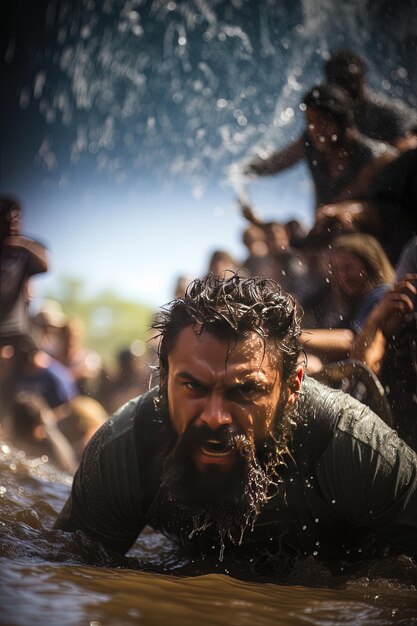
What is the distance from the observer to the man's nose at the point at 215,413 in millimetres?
2178

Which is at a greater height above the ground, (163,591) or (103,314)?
(103,314)

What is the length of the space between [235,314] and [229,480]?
1.65 feet

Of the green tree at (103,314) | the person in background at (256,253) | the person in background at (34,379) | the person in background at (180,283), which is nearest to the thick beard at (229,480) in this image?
the person in background at (256,253)

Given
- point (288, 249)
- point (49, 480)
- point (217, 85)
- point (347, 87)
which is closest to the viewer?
point (49, 480)

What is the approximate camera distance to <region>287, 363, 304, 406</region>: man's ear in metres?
2.43

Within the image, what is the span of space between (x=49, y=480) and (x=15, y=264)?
1247 millimetres

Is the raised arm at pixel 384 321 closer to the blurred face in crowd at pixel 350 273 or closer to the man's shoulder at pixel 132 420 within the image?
Result: the blurred face in crowd at pixel 350 273

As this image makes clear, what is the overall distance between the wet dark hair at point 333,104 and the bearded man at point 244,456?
196 centimetres

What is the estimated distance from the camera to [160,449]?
2.42m

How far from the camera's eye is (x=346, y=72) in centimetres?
438

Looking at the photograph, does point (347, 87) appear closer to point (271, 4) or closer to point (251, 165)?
point (251, 165)

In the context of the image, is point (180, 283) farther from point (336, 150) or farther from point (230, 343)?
point (230, 343)

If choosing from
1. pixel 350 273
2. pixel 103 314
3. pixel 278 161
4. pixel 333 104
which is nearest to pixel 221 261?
pixel 278 161

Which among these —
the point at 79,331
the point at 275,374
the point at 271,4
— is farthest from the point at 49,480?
the point at 271,4
